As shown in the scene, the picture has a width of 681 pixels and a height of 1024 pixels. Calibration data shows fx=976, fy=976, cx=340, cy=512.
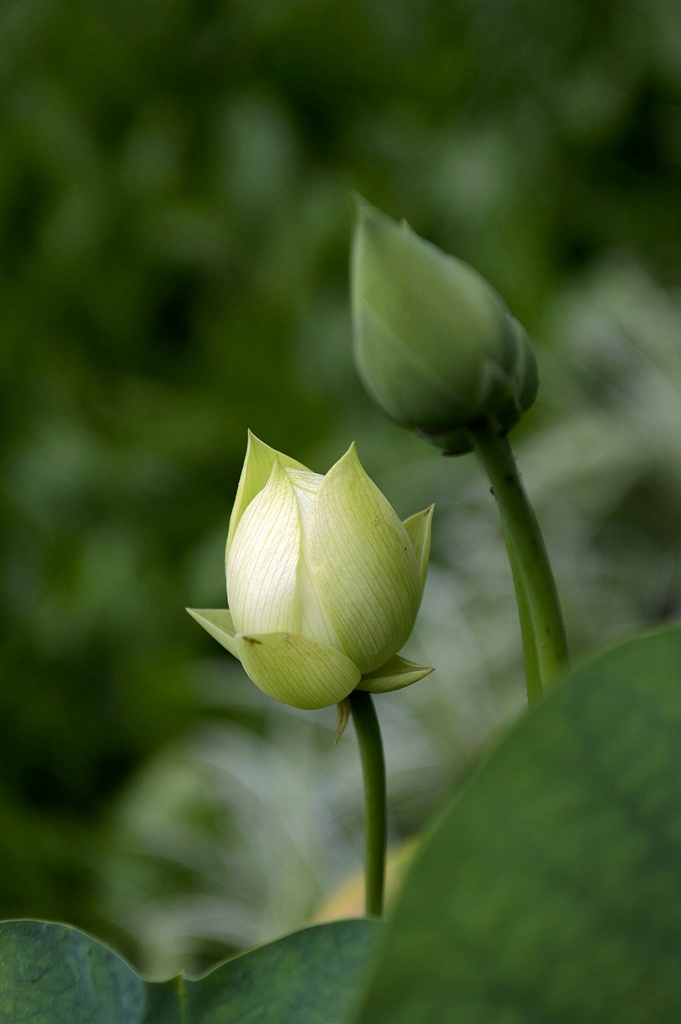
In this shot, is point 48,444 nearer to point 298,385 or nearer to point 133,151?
point 298,385

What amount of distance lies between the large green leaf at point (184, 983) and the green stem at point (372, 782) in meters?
0.03

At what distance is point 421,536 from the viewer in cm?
21

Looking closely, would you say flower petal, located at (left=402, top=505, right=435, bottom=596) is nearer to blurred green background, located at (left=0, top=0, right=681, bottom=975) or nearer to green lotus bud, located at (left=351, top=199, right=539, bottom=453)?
green lotus bud, located at (left=351, top=199, right=539, bottom=453)

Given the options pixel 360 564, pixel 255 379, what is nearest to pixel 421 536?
pixel 360 564

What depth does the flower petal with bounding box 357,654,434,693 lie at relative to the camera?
0.19m

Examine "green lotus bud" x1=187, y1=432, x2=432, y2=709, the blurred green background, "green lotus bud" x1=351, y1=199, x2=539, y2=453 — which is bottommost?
the blurred green background

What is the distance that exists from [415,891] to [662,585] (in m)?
0.82

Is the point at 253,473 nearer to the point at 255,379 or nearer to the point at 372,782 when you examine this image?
the point at 372,782

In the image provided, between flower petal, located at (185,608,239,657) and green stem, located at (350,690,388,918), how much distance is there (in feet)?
0.09

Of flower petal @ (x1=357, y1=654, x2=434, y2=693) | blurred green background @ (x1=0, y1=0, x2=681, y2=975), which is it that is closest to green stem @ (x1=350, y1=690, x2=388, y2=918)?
flower petal @ (x1=357, y1=654, x2=434, y2=693)

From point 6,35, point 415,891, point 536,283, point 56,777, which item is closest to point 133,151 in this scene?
point 6,35

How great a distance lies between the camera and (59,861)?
32.2 inches

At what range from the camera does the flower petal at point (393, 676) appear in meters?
0.19

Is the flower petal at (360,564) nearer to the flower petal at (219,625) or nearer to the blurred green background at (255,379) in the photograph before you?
the flower petal at (219,625)
